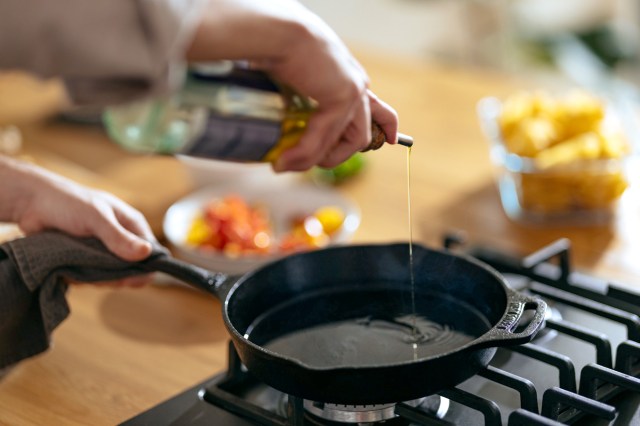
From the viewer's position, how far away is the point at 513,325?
35.1 inches

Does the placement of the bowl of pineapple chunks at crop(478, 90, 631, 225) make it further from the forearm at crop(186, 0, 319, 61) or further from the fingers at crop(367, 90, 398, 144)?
the forearm at crop(186, 0, 319, 61)

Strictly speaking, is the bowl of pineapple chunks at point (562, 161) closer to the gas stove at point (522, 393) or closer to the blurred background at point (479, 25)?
the gas stove at point (522, 393)

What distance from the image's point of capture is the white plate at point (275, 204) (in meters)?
1.46

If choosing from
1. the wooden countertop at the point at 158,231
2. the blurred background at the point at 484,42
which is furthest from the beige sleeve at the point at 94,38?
the blurred background at the point at 484,42

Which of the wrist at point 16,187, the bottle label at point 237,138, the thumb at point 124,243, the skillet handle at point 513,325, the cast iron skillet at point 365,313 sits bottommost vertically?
the cast iron skillet at point 365,313

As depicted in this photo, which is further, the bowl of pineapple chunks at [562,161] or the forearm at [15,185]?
the bowl of pineapple chunks at [562,161]

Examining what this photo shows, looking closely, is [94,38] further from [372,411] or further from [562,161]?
[562,161]

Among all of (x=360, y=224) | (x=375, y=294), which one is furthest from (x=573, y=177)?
(x=375, y=294)

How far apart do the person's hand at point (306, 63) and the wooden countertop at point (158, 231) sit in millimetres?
290

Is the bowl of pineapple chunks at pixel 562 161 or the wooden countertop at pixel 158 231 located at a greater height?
the bowl of pineapple chunks at pixel 562 161

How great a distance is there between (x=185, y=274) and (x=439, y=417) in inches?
12.6

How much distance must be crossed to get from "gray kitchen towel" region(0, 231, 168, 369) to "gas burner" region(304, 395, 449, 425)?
28cm

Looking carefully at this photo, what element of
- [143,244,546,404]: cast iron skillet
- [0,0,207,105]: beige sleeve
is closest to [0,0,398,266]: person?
[0,0,207,105]: beige sleeve

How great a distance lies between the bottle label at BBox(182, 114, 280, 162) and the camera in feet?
3.71
